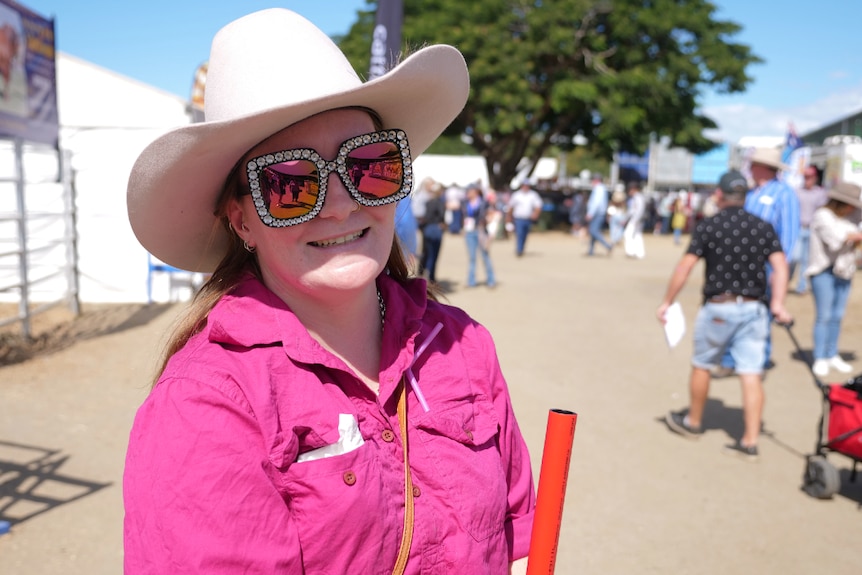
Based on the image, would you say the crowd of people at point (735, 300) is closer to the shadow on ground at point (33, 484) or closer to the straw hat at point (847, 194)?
the straw hat at point (847, 194)

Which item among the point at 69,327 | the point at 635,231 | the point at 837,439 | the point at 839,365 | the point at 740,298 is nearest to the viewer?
the point at 837,439

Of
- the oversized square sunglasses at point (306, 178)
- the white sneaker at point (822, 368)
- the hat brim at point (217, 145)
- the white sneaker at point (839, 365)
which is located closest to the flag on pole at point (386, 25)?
the white sneaker at point (822, 368)

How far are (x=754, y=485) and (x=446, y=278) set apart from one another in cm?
941

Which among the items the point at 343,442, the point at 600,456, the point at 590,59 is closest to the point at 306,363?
the point at 343,442

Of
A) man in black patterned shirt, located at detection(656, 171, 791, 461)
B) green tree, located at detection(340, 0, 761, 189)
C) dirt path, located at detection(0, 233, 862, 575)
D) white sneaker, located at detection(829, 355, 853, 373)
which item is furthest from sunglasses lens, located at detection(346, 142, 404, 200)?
green tree, located at detection(340, 0, 761, 189)

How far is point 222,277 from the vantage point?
5.56ft

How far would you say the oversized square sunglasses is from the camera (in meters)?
1.48

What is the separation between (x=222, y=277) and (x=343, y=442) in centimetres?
55

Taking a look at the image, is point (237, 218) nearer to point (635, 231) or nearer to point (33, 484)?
point (33, 484)

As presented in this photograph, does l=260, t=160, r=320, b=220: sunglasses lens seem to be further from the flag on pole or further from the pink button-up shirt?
the flag on pole

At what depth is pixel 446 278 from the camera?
13.8 m

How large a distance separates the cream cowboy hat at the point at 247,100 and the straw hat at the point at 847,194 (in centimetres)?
636

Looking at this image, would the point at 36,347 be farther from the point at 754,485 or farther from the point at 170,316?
the point at 754,485

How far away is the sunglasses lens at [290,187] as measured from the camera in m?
1.48
